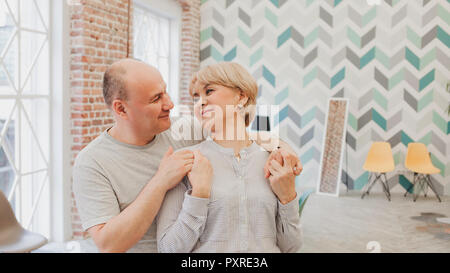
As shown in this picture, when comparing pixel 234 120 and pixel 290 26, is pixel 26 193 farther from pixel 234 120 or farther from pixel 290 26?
pixel 290 26

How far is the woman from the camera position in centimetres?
132

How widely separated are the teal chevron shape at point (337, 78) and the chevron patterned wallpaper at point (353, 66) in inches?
0.6

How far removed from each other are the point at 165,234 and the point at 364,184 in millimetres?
6080

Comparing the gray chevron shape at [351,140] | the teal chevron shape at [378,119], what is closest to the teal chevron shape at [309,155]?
the gray chevron shape at [351,140]

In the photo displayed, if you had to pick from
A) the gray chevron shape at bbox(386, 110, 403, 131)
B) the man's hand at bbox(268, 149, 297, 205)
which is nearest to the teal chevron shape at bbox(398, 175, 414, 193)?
the gray chevron shape at bbox(386, 110, 403, 131)

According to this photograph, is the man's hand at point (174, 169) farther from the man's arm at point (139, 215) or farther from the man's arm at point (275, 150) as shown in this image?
the man's arm at point (275, 150)

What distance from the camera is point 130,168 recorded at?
1457mm

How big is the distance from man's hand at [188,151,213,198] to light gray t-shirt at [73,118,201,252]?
22cm

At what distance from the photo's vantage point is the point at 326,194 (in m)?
6.54

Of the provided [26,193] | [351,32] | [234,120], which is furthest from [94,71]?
[351,32]

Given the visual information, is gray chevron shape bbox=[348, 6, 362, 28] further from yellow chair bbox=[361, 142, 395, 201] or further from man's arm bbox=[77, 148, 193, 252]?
man's arm bbox=[77, 148, 193, 252]

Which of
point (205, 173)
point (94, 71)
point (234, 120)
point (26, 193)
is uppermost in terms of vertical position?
point (94, 71)

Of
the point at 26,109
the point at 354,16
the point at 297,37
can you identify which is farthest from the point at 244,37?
the point at 26,109

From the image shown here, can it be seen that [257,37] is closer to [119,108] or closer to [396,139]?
[396,139]
